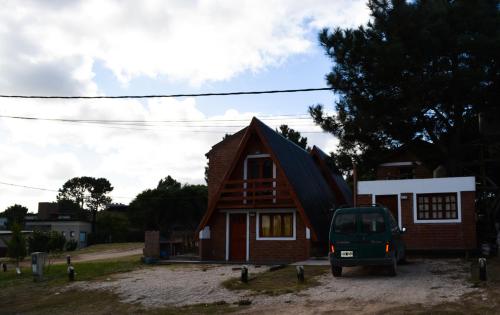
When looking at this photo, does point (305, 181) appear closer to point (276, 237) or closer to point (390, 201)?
point (276, 237)

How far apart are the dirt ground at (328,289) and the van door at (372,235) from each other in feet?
2.39

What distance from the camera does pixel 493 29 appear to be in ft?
72.5

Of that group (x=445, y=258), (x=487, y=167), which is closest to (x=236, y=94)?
(x=445, y=258)

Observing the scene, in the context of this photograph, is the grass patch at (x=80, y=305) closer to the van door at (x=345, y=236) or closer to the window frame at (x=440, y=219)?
the van door at (x=345, y=236)

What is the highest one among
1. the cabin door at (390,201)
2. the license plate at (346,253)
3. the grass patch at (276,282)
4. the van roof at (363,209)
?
the cabin door at (390,201)

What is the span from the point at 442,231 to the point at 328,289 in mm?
9827

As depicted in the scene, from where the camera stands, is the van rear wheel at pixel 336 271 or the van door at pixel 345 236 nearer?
the van door at pixel 345 236

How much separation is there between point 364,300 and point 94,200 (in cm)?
9629

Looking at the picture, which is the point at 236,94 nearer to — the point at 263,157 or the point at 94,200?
the point at 263,157

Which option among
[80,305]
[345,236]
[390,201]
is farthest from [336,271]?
[390,201]

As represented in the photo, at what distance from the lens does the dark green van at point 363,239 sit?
14672 mm

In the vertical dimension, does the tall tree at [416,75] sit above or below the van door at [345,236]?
above

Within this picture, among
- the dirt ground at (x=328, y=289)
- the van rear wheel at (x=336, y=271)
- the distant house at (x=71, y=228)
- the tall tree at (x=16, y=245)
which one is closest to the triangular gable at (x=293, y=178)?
the dirt ground at (x=328, y=289)

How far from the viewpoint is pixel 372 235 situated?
583 inches
